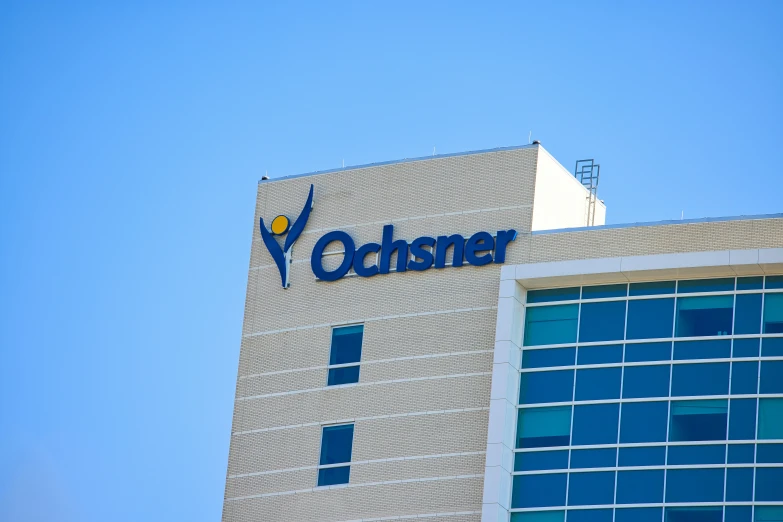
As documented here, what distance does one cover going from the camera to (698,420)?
192 ft

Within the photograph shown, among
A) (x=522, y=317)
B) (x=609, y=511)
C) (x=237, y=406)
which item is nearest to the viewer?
(x=609, y=511)

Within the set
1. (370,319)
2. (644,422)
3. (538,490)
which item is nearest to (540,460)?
(538,490)

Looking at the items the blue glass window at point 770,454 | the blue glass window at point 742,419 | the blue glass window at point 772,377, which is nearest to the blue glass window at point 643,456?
the blue glass window at point 742,419

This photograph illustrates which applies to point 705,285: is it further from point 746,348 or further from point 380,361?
point 380,361

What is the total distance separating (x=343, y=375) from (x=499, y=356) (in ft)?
21.0

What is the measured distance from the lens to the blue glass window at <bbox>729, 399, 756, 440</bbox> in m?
57.7

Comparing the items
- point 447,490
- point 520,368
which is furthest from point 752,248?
point 447,490

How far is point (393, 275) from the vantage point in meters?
64.8

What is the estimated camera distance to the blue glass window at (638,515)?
189 feet

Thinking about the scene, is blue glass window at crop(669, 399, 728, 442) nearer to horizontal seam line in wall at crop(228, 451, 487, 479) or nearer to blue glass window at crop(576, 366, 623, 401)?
blue glass window at crop(576, 366, 623, 401)

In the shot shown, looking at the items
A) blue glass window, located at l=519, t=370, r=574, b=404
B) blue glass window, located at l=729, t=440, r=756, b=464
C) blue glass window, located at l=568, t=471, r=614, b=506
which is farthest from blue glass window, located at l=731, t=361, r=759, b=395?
blue glass window, located at l=519, t=370, r=574, b=404

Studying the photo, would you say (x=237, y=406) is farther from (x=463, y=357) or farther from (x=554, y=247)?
(x=554, y=247)

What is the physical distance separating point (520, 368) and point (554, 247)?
14.3 feet

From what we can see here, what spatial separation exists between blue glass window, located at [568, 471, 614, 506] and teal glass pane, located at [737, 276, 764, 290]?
7.61 metres
